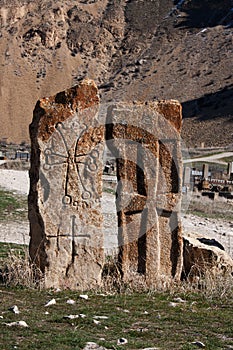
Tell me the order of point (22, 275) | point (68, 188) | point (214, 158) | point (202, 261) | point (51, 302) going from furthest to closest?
point (214, 158)
point (202, 261)
point (68, 188)
point (22, 275)
point (51, 302)

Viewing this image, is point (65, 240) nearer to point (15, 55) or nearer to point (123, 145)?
point (123, 145)

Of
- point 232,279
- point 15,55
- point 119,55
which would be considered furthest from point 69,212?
point 119,55

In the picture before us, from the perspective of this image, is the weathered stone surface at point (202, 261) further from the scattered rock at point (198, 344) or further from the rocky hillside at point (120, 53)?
the rocky hillside at point (120, 53)

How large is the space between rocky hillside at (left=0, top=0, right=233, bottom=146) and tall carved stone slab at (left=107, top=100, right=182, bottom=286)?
206 ft

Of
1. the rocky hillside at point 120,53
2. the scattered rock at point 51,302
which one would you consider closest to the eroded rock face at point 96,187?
the scattered rock at point 51,302

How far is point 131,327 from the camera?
7.31 m

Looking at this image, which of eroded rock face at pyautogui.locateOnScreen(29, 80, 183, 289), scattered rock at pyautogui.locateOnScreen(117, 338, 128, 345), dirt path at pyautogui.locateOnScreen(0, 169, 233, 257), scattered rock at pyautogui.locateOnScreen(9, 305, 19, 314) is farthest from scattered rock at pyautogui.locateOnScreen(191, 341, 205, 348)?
dirt path at pyautogui.locateOnScreen(0, 169, 233, 257)

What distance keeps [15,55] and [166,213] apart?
288ft

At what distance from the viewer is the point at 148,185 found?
1010 cm

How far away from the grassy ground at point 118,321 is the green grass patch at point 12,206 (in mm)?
9671

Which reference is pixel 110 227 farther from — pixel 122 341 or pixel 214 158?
pixel 214 158

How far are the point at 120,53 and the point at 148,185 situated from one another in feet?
314

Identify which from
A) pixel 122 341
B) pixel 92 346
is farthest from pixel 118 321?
pixel 92 346

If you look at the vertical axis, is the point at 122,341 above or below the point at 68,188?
below
